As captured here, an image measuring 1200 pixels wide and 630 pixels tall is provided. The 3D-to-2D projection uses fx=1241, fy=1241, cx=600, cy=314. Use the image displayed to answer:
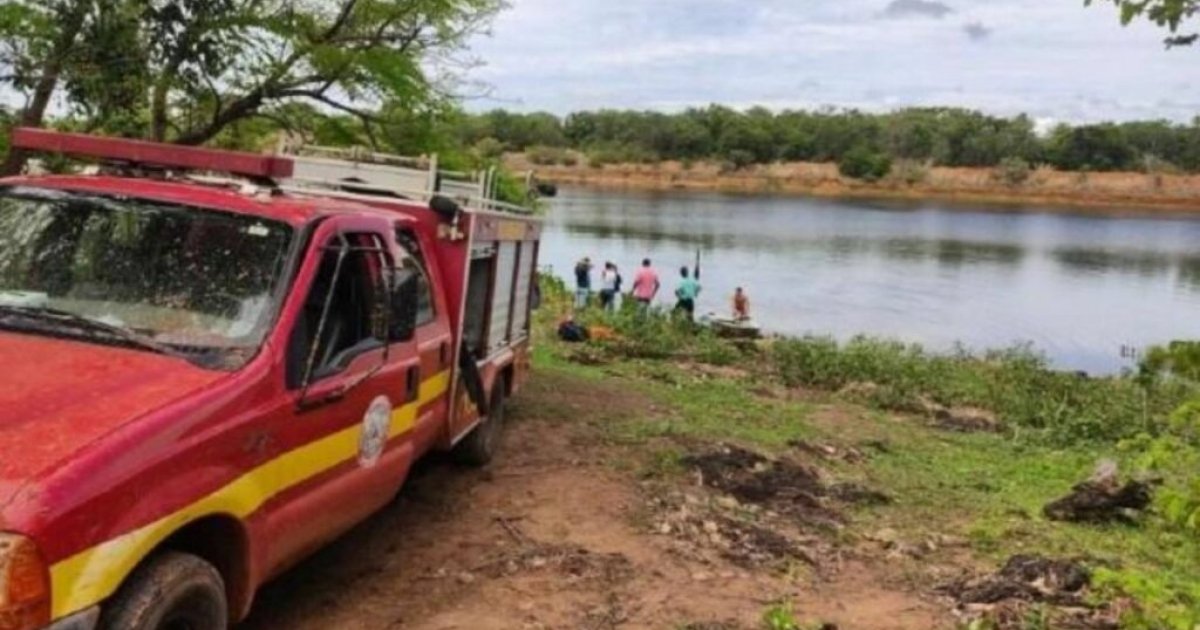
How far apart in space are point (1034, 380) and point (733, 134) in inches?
4279

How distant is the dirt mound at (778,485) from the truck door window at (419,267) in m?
2.83

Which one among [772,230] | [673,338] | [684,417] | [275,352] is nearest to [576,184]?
[772,230]

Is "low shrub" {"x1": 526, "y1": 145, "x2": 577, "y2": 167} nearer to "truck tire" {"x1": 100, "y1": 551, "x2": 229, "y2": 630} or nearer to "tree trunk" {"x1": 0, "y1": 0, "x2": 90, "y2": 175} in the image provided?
"tree trunk" {"x1": 0, "y1": 0, "x2": 90, "y2": 175}

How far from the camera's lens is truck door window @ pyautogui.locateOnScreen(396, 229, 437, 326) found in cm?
637

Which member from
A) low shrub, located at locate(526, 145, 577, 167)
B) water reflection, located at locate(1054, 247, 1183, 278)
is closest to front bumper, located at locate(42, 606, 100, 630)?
water reflection, located at locate(1054, 247, 1183, 278)

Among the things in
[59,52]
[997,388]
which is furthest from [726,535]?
[997,388]

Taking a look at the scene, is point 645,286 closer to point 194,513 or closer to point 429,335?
point 429,335

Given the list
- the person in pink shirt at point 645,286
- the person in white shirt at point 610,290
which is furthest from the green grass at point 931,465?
the person in white shirt at point 610,290

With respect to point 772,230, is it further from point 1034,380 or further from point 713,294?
point 1034,380

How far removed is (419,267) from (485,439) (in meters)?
2.29

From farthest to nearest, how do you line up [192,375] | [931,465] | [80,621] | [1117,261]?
[1117,261]
[931,465]
[192,375]
[80,621]

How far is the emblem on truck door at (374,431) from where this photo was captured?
17.7ft

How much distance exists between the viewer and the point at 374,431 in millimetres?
5520

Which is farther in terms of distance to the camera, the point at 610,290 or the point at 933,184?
the point at 933,184
